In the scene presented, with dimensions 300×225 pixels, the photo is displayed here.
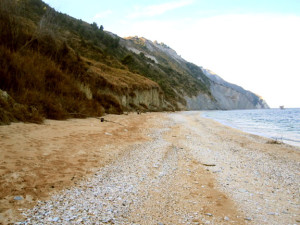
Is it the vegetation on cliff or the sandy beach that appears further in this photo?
the vegetation on cliff

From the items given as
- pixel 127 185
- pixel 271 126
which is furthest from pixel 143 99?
pixel 127 185

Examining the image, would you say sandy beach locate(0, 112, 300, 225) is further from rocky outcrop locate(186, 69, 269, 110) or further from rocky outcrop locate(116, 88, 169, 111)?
rocky outcrop locate(186, 69, 269, 110)

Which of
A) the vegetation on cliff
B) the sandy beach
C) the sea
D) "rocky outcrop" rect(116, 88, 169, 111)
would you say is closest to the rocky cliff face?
"rocky outcrop" rect(116, 88, 169, 111)

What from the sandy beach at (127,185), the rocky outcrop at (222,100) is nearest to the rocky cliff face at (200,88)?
the rocky outcrop at (222,100)

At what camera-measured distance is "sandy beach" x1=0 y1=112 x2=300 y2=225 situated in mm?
2529

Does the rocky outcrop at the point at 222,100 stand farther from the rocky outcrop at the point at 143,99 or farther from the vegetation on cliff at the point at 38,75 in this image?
the vegetation on cliff at the point at 38,75

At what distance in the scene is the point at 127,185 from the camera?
345 centimetres

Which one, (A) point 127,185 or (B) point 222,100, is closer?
(A) point 127,185

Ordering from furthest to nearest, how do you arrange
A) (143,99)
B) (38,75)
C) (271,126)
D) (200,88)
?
(200,88), (143,99), (271,126), (38,75)

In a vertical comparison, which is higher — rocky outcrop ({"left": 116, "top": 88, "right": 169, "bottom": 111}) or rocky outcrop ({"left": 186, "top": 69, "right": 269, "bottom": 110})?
rocky outcrop ({"left": 186, "top": 69, "right": 269, "bottom": 110})

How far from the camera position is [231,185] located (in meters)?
4.00

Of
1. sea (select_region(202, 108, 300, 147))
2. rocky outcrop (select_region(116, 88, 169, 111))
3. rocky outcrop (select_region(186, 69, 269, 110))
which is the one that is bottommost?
sea (select_region(202, 108, 300, 147))

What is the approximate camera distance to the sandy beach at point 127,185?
2.53 metres

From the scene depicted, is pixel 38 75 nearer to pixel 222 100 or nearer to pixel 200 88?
pixel 200 88
